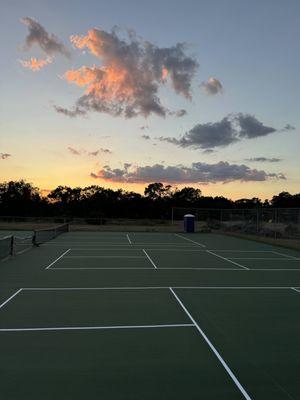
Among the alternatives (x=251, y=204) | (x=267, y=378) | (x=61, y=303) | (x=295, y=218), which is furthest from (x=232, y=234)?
(x=251, y=204)

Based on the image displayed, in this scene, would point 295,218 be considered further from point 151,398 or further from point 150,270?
point 151,398

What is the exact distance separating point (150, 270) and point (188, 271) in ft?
4.39

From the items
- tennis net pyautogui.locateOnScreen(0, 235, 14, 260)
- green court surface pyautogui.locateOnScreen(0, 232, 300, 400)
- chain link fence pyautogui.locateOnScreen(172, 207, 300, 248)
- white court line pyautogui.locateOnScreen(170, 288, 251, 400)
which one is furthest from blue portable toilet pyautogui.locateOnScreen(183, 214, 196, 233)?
white court line pyautogui.locateOnScreen(170, 288, 251, 400)

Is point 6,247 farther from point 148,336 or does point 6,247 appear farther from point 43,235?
point 148,336

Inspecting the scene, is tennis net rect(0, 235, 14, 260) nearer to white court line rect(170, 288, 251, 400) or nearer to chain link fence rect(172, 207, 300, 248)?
white court line rect(170, 288, 251, 400)

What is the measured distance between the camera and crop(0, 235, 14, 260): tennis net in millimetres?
18281

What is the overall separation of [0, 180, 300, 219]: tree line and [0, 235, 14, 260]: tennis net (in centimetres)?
5193

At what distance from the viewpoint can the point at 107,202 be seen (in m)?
91.9

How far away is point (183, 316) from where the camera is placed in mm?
8688

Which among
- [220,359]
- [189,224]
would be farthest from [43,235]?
[220,359]

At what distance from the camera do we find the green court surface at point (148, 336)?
5211mm

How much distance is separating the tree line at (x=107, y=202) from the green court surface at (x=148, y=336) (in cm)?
6033

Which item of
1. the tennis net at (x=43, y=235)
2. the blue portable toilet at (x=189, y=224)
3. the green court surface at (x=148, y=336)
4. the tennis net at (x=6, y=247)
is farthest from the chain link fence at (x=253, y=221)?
the tennis net at (x=6, y=247)

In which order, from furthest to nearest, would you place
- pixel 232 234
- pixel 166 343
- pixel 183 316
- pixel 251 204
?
1. pixel 251 204
2. pixel 232 234
3. pixel 183 316
4. pixel 166 343
